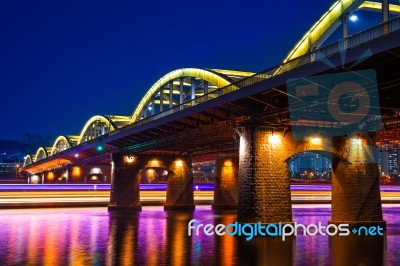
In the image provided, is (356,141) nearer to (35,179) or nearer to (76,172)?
(76,172)

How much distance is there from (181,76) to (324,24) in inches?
1106

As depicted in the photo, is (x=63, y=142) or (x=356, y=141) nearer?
(x=356, y=141)

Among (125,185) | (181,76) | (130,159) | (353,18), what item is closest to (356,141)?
(353,18)

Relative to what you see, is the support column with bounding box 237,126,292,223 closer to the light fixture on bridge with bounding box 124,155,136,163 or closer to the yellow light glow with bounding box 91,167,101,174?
the light fixture on bridge with bounding box 124,155,136,163

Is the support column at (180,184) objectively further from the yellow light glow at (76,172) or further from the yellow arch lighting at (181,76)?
the yellow light glow at (76,172)

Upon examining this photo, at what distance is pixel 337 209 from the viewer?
36.7m

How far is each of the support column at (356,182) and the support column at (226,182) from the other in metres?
27.3

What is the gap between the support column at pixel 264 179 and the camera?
34219 mm

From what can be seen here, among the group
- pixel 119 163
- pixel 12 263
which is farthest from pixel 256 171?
pixel 119 163

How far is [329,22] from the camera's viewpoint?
106ft

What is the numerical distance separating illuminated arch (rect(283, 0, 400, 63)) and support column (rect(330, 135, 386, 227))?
254 inches

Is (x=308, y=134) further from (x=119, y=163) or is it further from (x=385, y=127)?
(x=119, y=163)

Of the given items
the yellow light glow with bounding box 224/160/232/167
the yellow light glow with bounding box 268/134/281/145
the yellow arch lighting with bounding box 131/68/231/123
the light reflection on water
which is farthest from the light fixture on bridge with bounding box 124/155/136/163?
the yellow light glow with bounding box 268/134/281/145

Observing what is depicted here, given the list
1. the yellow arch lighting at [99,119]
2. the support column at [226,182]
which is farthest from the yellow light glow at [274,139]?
the yellow arch lighting at [99,119]
